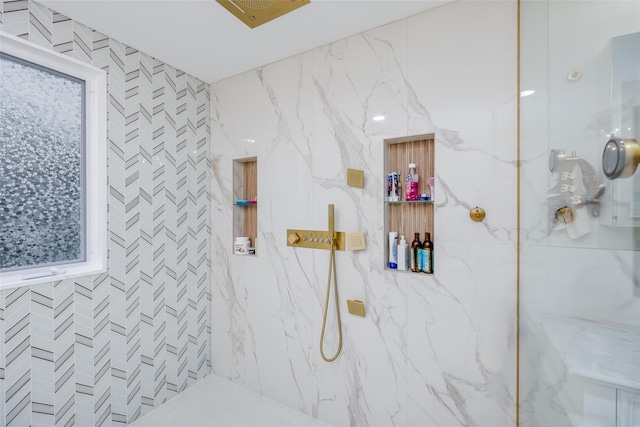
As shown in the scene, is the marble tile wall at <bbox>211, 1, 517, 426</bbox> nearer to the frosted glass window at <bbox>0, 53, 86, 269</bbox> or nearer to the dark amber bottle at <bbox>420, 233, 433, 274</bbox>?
the dark amber bottle at <bbox>420, 233, 433, 274</bbox>

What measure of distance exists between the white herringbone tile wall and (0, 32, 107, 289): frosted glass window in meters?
0.06

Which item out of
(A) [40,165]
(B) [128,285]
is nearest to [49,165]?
(A) [40,165]

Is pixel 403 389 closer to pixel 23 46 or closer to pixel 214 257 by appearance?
pixel 214 257

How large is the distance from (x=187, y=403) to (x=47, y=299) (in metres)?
1.15

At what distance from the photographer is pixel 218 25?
1675 millimetres

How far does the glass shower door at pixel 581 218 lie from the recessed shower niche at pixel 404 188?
494mm

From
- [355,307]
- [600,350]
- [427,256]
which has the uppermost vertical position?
[427,256]

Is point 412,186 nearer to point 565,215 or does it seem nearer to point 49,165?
point 565,215

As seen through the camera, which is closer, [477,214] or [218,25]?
[477,214]

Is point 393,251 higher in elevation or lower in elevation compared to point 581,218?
lower

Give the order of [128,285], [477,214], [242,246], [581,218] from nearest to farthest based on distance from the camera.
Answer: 1. [581,218]
2. [477,214]
3. [128,285]
4. [242,246]

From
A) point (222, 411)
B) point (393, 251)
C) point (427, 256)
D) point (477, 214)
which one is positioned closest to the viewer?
point (477, 214)

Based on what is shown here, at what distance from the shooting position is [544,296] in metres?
1.03

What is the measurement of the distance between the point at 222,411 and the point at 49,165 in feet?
6.02
